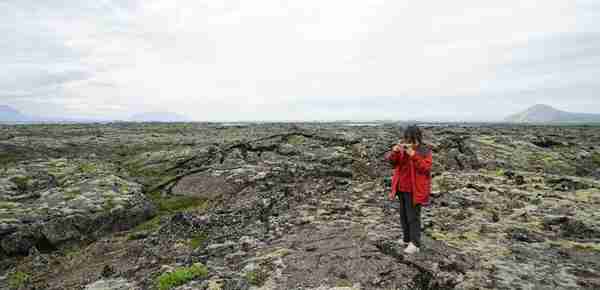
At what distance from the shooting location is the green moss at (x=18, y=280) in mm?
11685

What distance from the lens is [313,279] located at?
8734 millimetres

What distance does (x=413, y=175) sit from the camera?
9938 millimetres

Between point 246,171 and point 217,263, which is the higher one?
point 246,171

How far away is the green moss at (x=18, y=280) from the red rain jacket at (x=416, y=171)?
12882 mm

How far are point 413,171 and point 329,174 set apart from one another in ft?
39.9

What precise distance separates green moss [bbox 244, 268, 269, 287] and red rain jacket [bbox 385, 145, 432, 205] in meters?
4.59

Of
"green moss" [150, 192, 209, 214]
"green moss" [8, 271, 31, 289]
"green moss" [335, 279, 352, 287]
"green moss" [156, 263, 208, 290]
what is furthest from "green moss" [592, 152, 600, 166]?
"green moss" [8, 271, 31, 289]

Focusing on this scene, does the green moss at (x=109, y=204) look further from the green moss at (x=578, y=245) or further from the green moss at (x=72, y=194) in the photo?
the green moss at (x=578, y=245)

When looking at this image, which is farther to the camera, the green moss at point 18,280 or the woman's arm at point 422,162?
the green moss at point 18,280

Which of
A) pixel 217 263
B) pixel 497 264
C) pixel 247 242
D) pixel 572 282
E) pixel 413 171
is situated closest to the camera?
pixel 572 282

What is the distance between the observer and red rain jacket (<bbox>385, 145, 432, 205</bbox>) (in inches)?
387

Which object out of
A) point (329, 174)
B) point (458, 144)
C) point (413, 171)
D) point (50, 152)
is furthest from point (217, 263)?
point (50, 152)

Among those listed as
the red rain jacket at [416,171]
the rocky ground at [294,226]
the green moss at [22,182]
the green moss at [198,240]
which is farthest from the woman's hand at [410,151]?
the green moss at [22,182]

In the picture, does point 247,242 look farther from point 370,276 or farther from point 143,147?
point 143,147
